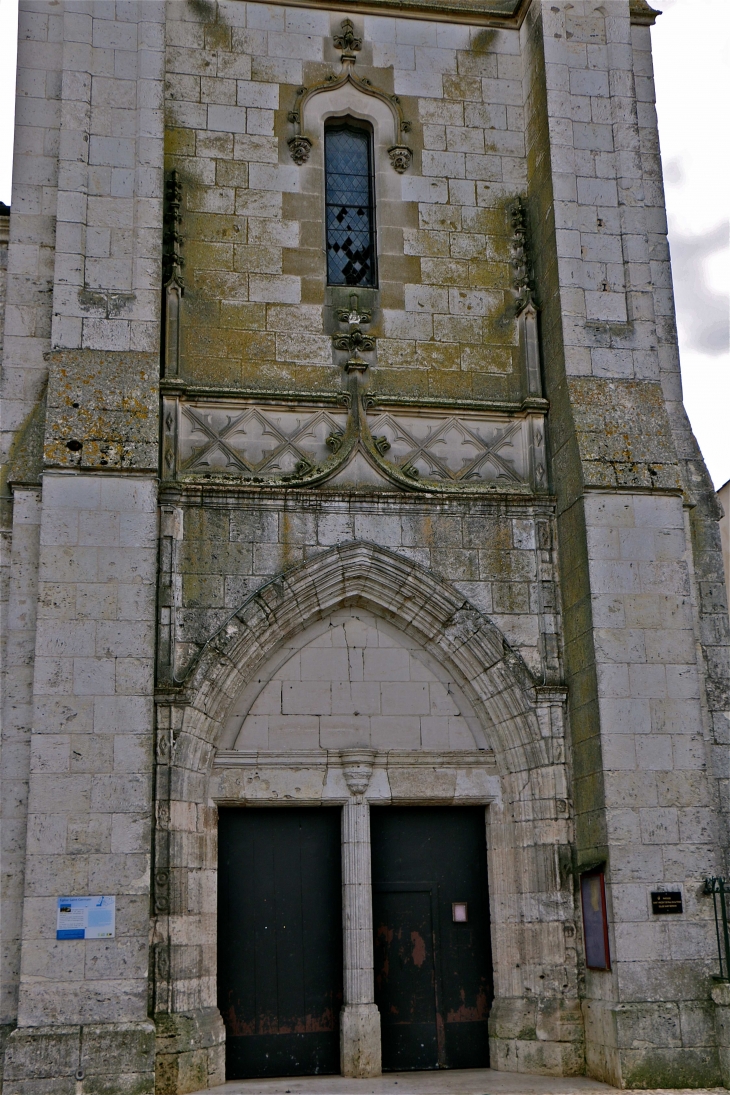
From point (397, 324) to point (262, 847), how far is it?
4.44 m

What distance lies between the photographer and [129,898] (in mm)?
8180

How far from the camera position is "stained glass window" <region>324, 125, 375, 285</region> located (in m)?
10.6

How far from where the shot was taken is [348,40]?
11.0m

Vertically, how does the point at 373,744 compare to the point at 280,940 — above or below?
above

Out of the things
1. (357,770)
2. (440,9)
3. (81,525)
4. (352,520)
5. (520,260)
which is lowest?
(357,770)

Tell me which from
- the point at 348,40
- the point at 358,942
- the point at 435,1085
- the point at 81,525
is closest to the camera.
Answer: the point at 435,1085

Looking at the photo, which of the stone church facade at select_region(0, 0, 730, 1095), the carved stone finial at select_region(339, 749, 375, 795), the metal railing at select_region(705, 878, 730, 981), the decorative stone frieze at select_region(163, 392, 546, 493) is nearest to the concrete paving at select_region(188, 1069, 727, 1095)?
the stone church facade at select_region(0, 0, 730, 1095)

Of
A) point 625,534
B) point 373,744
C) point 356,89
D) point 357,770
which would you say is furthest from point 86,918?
point 356,89

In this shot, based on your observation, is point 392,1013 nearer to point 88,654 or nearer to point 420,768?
point 420,768

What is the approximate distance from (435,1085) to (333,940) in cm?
131

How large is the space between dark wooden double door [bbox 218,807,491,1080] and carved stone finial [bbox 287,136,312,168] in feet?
18.1

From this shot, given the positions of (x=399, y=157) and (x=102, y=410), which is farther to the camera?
(x=399, y=157)

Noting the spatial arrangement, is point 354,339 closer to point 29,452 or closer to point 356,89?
point 356,89

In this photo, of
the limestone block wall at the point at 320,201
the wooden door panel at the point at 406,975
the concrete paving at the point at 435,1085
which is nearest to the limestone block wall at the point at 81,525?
the limestone block wall at the point at 320,201
